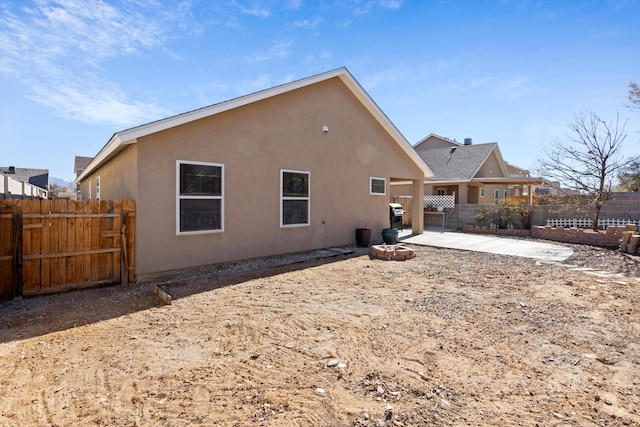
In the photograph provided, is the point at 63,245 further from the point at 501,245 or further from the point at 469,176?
the point at 469,176

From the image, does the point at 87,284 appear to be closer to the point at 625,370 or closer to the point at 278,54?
the point at 625,370

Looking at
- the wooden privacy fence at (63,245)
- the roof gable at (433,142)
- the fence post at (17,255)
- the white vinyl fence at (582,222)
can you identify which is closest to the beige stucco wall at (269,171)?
the wooden privacy fence at (63,245)

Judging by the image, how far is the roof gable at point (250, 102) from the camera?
6.36m

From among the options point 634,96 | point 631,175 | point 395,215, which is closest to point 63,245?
point 395,215

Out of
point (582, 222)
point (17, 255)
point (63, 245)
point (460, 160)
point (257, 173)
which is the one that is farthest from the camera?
point (460, 160)

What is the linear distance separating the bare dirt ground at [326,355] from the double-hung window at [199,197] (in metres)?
1.49

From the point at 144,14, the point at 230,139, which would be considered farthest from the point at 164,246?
the point at 144,14

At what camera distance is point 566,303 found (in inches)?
205

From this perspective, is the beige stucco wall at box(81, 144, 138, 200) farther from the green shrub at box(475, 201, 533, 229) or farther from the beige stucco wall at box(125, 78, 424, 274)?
the green shrub at box(475, 201, 533, 229)

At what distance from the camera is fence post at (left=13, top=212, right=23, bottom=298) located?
5.42 metres

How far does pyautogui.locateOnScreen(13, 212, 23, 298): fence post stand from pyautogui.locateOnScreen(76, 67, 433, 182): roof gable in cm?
211

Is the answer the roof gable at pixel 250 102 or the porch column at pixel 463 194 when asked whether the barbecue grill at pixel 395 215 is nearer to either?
the roof gable at pixel 250 102

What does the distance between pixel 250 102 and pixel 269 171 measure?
1.78 metres

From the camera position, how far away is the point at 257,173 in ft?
27.2
